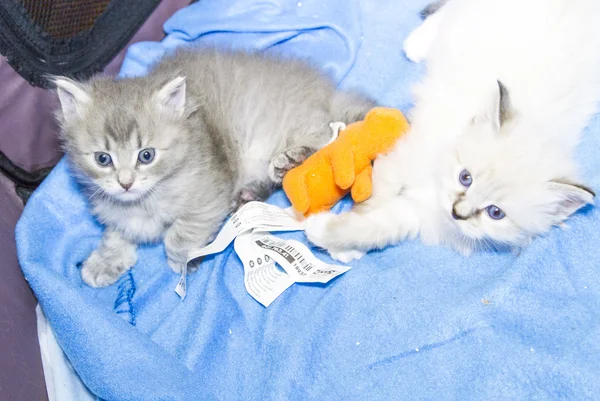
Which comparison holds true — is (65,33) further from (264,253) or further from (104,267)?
(264,253)

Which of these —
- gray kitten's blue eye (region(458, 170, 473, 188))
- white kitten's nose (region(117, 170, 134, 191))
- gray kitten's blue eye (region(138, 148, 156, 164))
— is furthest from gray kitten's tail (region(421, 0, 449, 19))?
white kitten's nose (region(117, 170, 134, 191))

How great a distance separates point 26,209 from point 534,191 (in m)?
1.63

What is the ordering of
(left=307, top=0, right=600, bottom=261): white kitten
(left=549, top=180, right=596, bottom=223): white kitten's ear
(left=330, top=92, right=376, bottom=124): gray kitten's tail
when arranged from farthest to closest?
(left=330, top=92, right=376, bottom=124): gray kitten's tail, (left=307, top=0, right=600, bottom=261): white kitten, (left=549, top=180, right=596, bottom=223): white kitten's ear

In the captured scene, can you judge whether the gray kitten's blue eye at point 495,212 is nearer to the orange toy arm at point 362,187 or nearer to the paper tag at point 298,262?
the orange toy arm at point 362,187

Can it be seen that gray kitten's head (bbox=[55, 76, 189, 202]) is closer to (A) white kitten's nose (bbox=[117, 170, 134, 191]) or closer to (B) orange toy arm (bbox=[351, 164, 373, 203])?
(A) white kitten's nose (bbox=[117, 170, 134, 191])

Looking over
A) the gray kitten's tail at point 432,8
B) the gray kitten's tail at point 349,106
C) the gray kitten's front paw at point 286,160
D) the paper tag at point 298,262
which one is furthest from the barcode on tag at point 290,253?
the gray kitten's tail at point 432,8

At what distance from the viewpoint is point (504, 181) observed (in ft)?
5.09

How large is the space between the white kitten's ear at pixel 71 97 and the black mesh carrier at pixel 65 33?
14.7 inches

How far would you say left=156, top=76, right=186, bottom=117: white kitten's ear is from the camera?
1635mm

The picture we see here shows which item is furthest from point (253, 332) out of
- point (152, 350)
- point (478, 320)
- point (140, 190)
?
point (478, 320)

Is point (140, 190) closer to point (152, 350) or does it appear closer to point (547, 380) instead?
point (152, 350)

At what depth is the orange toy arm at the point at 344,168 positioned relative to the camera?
1.71 metres

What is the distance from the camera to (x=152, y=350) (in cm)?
174

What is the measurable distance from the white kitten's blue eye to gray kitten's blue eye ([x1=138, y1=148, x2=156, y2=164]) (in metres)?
0.09
